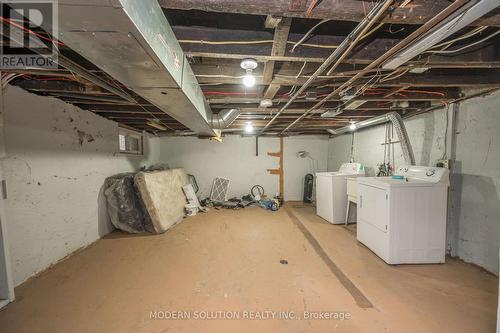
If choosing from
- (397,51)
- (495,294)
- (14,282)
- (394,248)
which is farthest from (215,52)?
(495,294)

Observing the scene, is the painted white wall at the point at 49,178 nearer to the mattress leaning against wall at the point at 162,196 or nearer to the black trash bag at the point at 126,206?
the black trash bag at the point at 126,206

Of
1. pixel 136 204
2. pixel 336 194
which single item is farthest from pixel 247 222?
pixel 136 204

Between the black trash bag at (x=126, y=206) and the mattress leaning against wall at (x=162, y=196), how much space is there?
0.14m

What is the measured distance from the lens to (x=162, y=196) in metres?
3.56

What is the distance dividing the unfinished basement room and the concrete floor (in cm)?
2

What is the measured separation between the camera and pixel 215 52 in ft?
4.48

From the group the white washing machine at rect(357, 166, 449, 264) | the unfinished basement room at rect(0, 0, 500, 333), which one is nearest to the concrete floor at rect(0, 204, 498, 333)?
the unfinished basement room at rect(0, 0, 500, 333)

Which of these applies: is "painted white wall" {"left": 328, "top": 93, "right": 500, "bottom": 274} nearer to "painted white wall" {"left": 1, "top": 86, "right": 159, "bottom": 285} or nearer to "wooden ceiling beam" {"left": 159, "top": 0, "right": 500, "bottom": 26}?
"wooden ceiling beam" {"left": 159, "top": 0, "right": 500, "bottom": 26}

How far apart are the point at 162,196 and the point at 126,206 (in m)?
0.57

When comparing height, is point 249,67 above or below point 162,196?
above

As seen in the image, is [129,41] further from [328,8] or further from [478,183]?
[478,183]

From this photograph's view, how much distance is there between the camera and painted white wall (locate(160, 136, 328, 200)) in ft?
17.5

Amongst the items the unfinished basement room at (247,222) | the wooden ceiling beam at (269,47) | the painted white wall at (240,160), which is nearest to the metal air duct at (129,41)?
the unfinished basement room at (247,222)

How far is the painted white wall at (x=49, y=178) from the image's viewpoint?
1.89m
